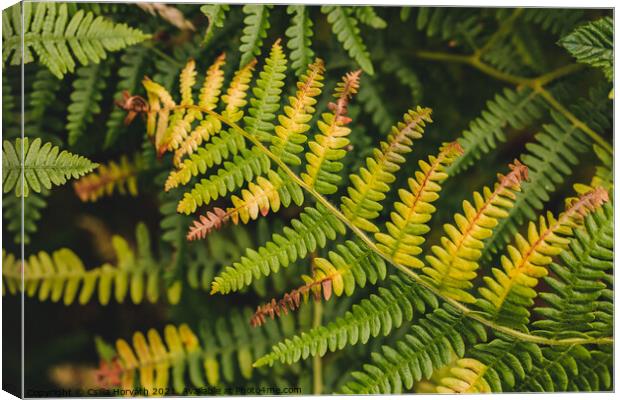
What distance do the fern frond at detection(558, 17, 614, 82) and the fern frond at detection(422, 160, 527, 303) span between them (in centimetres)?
34

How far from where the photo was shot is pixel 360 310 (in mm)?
1400

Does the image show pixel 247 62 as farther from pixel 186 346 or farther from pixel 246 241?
pixel 186 346

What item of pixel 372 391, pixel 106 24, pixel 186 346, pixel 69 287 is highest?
pixel 106 24

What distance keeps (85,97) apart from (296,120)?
59 cm

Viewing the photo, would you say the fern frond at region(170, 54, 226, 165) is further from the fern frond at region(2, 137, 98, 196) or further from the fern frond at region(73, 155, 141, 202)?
the fern frond at region(73, 155, 141, 202)

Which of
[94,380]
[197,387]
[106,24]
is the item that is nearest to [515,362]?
[197,387]

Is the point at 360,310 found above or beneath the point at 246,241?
beneath

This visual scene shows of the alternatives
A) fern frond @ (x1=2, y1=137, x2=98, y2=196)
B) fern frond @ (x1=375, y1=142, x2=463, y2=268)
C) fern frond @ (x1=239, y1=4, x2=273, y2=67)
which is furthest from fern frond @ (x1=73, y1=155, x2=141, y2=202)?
fern frond @ (x1=375, y1=142, x2=463, y2=268)

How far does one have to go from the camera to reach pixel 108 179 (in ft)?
6.01

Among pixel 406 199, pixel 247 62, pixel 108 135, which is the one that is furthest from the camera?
pixel 108 135

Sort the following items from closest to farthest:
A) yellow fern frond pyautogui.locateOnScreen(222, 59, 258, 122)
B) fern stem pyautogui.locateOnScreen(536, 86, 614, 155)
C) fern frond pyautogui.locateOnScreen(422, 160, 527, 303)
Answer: fern frond pyautogui.locateOnScreen(422, 160, 527, 303) < yellow fern frond pyautogui.locateOnScreen(222, 59, 258, 122) < fern stem pyautogui.locateOnScreen(536, 86, 614, 155)

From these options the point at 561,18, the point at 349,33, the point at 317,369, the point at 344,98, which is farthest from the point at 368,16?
the point at 317,369

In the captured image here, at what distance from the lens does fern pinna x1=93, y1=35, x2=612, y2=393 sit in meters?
1.36

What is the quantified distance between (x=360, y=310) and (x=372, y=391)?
19 centimetres
